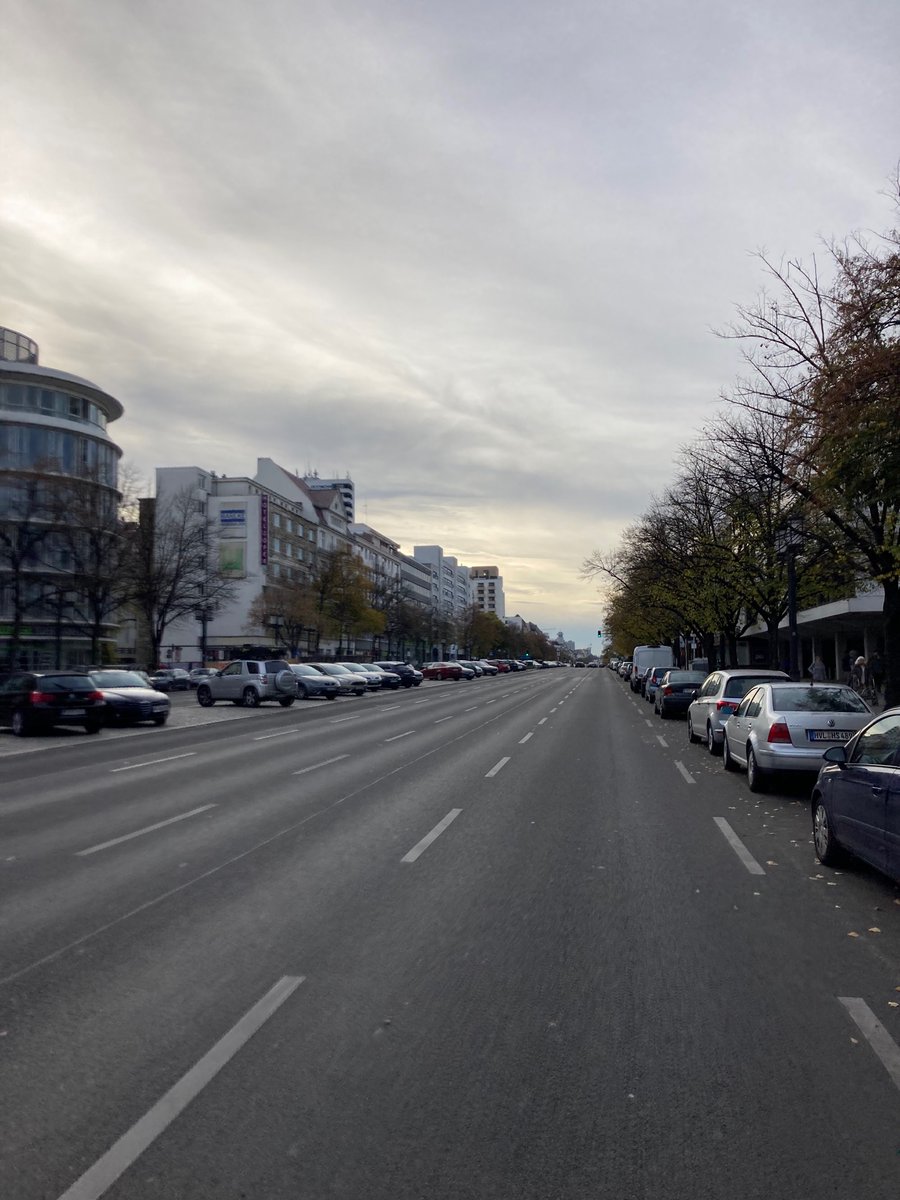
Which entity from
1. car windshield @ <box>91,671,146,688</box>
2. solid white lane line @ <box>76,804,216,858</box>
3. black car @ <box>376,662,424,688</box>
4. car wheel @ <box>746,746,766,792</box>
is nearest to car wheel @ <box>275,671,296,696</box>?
car windshield @ <box>91,671,146,688</box>

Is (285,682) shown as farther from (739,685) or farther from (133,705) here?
(739,685)

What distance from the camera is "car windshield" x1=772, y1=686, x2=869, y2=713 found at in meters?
12.1

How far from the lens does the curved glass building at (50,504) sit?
39469 mm

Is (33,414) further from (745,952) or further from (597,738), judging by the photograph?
(745,952)

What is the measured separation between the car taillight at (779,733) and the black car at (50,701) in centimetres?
1665

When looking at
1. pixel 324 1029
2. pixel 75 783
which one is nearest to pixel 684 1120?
pixel 324 1029

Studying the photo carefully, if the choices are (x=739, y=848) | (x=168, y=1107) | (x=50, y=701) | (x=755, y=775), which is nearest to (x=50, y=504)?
(x=50, y=701)

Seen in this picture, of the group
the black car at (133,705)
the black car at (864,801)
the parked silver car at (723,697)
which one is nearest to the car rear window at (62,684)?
the black car at (133,705)

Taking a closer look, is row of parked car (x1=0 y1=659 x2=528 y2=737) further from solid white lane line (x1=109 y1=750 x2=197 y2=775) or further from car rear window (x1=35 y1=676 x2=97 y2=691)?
solid white lane line (x1=109 y1=750 x2=197 y2=775)

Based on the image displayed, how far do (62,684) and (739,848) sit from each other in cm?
1835

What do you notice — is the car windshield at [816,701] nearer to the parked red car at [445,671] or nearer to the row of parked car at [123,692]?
the row of parked car at [123,692]

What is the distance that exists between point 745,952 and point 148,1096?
3.53 metres

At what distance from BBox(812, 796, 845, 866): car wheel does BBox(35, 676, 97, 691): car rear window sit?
18.9m

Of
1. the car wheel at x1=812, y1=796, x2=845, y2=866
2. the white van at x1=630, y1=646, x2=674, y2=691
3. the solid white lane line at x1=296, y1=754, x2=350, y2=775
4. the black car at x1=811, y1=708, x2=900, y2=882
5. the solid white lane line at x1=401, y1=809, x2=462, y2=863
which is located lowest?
the solid white lane line at x1=401, y1=809, x2=462, y2=863
